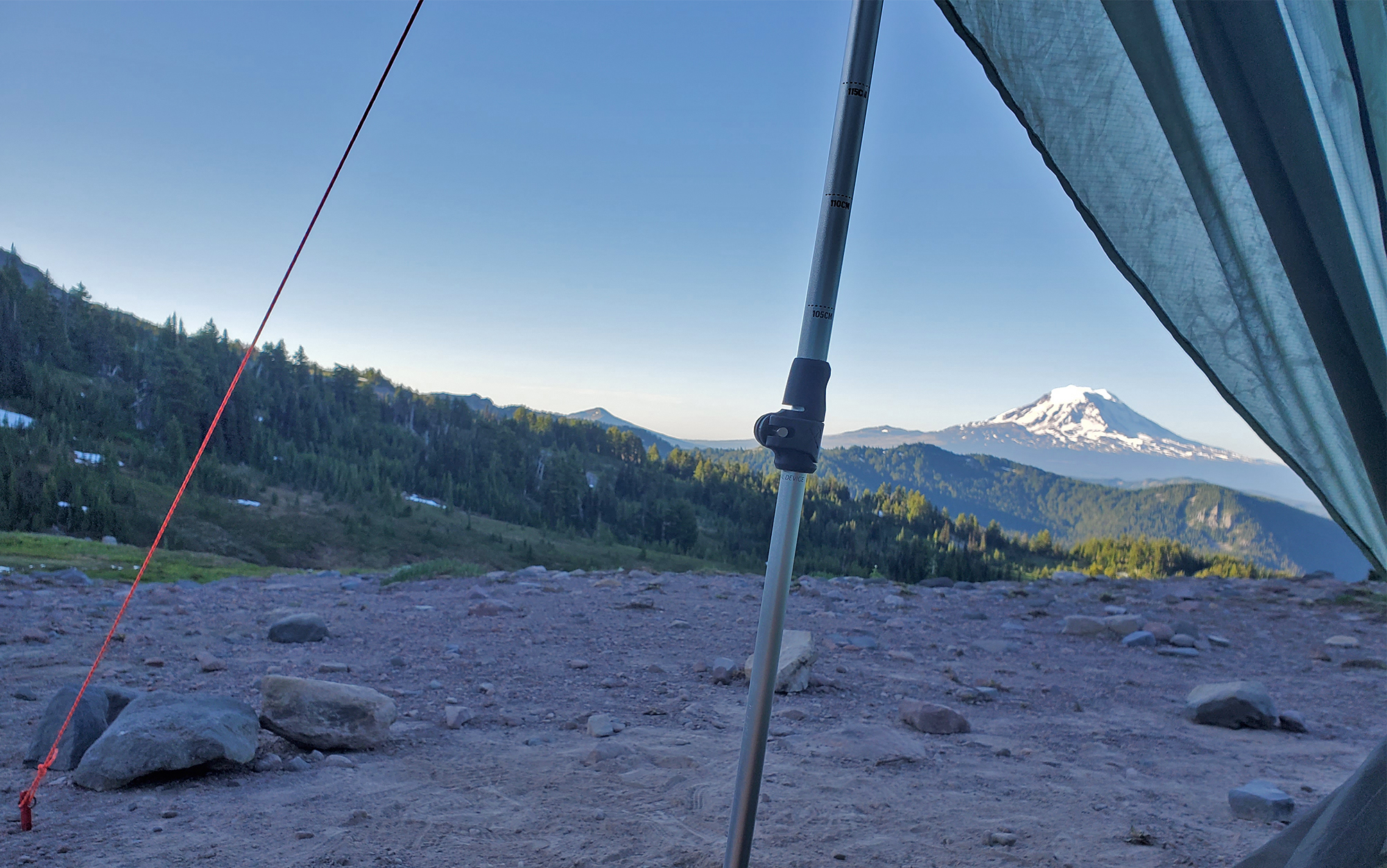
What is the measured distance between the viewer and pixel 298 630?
20.5ft

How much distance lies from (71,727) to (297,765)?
1.07m

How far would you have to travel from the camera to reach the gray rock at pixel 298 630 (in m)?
6.22

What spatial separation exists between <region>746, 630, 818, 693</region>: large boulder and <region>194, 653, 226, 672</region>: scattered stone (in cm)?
391

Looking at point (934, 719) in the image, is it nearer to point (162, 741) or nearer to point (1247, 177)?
point (1247, 177)

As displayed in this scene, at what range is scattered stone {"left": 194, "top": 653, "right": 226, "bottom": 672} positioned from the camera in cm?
515

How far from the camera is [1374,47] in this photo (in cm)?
193

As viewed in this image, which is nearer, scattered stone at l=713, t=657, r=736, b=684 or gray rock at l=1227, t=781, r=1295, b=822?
gray rock at l=1227, t=781, r=1295, b=822

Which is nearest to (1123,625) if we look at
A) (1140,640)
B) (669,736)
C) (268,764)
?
(1140,640)

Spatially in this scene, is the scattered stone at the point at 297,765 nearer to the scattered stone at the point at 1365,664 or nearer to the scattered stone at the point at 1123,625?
the scattered stone at the point at 1123,625

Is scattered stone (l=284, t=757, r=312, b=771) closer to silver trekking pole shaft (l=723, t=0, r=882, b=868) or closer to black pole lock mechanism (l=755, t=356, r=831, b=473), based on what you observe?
silver trekking pole shaft (l=723, t=0, r=882, b=868)

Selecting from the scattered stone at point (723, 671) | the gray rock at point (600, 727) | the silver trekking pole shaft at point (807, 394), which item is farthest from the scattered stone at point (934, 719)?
the silver trekking pole shaft at point (807, 394)

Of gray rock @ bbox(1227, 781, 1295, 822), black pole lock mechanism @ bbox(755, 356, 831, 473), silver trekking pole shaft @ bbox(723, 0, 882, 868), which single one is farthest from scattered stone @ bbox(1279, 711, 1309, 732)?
black pole lock mechanism @ bbox(755, 356, 831, 473)

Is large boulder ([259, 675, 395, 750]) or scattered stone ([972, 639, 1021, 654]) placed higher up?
scattered stone ([972, 639, 1021, 654])

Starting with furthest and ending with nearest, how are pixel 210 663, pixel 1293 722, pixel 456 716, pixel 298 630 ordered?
pixel 298 630, pixel 210 663, pixel 1293 722, pixel 456 716
